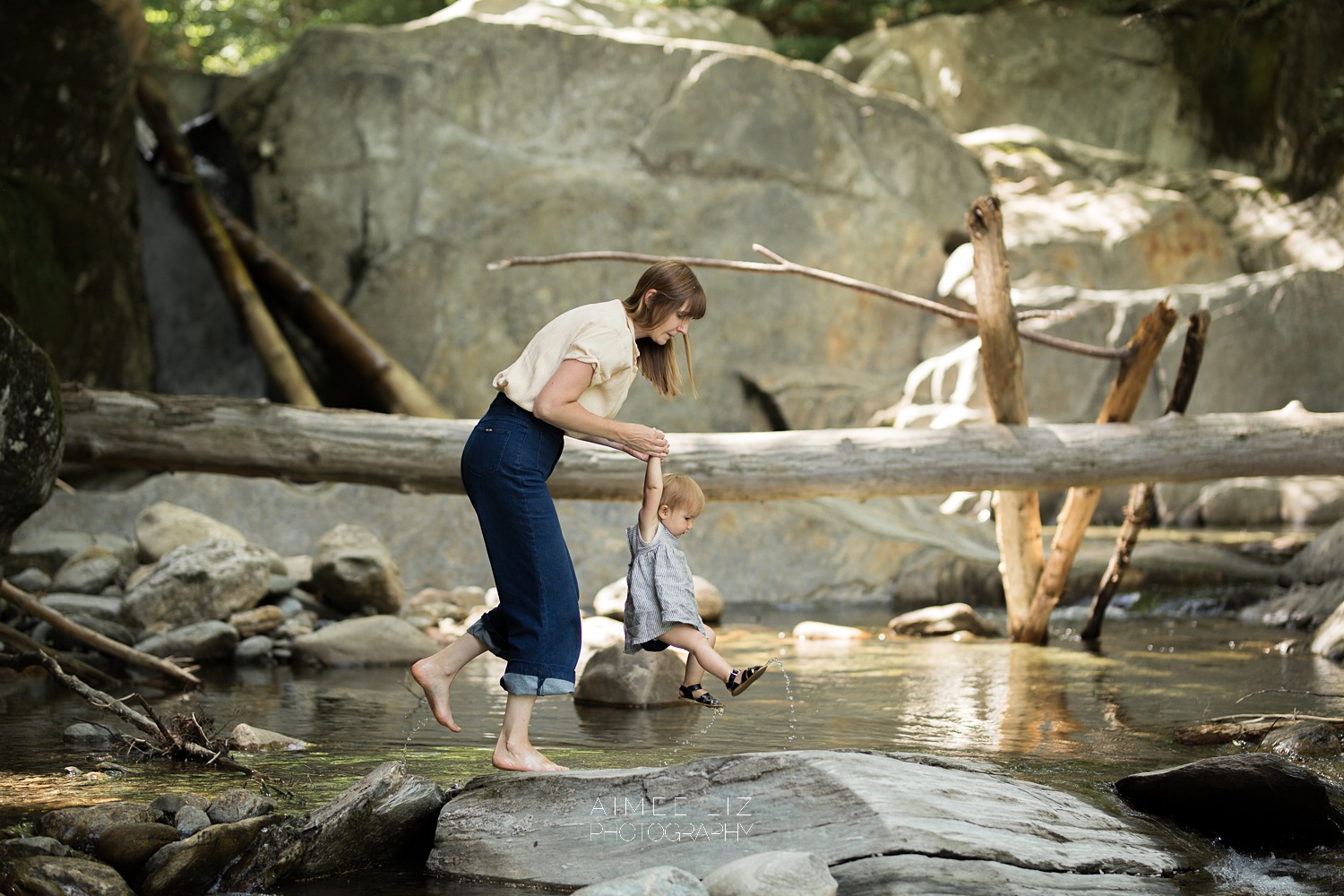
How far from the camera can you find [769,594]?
9.38 metres

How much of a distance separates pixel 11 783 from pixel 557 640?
1616 mm

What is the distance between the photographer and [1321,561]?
342 inches

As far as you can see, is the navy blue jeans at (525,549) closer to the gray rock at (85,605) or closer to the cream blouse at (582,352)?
the cream blouse at (582,352)

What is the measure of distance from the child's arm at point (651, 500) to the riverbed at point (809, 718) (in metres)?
0.72

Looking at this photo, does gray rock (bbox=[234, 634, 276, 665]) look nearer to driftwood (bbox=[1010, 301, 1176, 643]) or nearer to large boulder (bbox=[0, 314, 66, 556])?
large boulder (bbox=[0, 314, 66, 556])

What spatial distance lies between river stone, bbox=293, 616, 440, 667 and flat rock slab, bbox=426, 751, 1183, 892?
3.42 m

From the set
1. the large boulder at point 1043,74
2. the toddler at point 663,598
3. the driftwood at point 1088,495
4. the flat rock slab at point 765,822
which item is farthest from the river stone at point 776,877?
the large boulder at point 1043,74

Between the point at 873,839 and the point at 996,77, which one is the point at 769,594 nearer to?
the point at 873,839

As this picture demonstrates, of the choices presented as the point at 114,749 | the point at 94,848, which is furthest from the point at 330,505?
the point at 94,848

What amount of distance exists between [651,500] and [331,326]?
8.94 meters

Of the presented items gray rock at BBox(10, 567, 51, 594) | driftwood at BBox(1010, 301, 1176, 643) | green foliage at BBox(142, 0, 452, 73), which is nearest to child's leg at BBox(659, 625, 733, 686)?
driftwood at BBox(1010, 301, 1176, 643)

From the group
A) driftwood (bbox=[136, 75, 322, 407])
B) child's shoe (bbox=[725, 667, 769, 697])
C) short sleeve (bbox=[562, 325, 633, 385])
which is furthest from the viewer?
driftwood (bbox=[136, 75, 322, 407])

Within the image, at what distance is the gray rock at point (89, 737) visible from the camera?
419 cm

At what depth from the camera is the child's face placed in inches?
154
